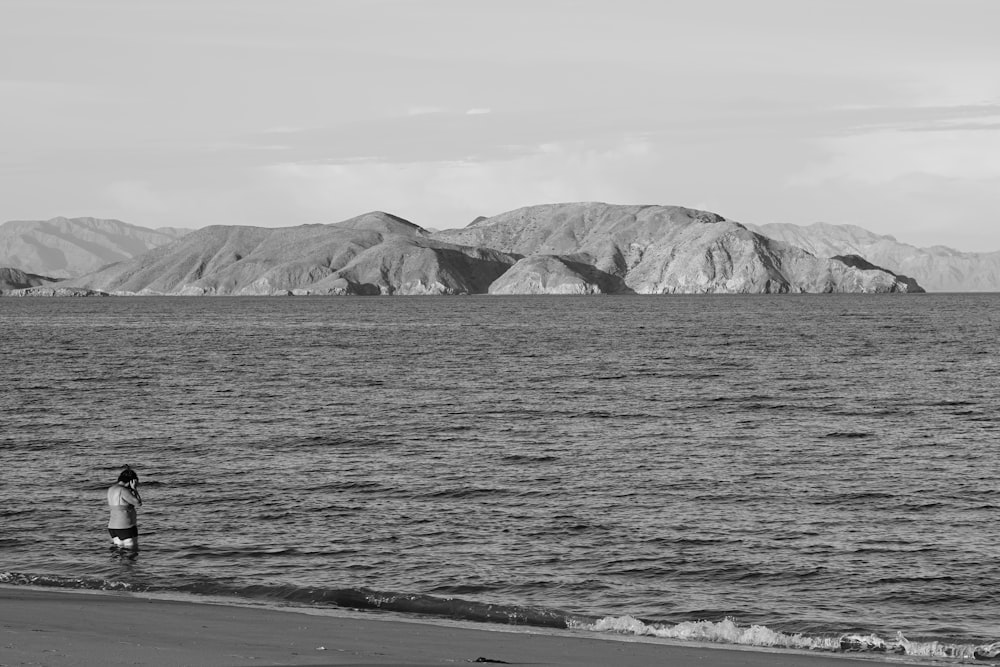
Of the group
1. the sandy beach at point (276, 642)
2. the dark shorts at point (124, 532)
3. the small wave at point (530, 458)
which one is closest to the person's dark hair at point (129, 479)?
the dark shorts at point (124, 532)

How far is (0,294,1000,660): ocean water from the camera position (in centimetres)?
2227

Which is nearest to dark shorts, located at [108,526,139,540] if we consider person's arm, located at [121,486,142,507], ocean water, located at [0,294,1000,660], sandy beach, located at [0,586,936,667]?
person's arm, located at [121,486,142,507]

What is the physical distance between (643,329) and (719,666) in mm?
131943

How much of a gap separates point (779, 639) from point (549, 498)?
12.8m

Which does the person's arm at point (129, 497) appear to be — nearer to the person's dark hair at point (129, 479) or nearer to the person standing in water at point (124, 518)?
the person standing in water at point (124, 518)

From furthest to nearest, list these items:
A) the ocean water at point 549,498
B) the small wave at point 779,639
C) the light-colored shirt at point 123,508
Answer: the light-colored shirt at point 123,508, the ocean water at point 549,498, the small wave at point 779,639

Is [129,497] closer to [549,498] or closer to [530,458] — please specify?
[549,498]

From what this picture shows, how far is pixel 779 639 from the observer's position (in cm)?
1959

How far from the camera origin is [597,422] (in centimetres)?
4966

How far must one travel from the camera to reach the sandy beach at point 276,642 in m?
15.5

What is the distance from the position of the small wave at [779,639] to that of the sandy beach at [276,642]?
70 centimetres

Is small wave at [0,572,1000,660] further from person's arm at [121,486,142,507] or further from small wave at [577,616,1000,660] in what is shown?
person's arm at [121,486,142,507]

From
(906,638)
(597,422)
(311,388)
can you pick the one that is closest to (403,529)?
(906,638)

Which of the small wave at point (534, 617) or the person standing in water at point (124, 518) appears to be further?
the person standing in water at point (124, 518)
